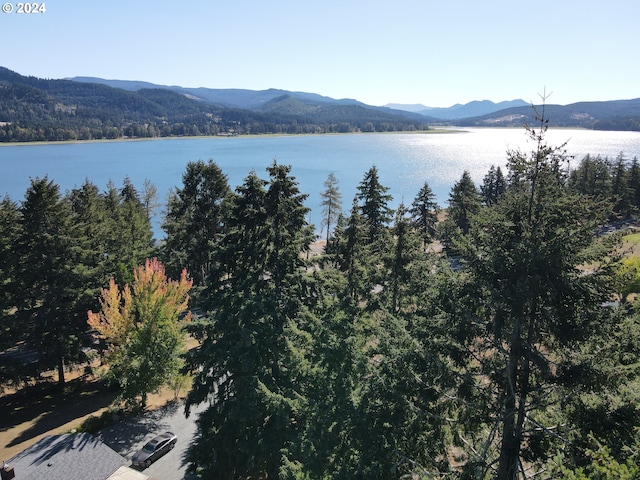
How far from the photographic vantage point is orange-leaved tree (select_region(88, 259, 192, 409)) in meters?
21.7

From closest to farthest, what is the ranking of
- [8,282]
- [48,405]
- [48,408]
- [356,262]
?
1. [356,262]
2. [48,408]
3. [8,282]
4. [48,405]

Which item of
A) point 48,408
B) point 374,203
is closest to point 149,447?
point 48,408

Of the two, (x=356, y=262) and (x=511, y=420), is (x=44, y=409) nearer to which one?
(x=356, y=262)

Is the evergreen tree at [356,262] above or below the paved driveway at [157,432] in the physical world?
above

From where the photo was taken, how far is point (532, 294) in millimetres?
8586

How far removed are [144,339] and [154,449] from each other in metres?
5.42

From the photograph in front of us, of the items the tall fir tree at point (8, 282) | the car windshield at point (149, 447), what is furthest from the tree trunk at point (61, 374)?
the car windshield at point (149, 447)

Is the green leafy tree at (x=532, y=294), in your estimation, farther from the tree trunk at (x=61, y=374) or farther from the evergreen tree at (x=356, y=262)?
the tree trunk at (x=61, y=374)

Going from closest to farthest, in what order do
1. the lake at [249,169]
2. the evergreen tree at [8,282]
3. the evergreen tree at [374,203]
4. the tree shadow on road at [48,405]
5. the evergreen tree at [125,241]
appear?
1. the tree shadow on road at [48,405]
2. the evergreen tree at [8,282]
3. the evergreen tree at [125,241]
4. the evergreen tree at [374,203]
5. the lake at [249,169]

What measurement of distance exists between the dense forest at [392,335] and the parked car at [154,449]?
309 cm

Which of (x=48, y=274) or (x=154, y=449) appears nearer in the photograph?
(x=154, y=449)

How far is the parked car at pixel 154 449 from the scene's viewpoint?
19173 mm

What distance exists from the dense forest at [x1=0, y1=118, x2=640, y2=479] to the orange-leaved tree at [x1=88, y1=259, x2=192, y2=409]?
0.10 metres

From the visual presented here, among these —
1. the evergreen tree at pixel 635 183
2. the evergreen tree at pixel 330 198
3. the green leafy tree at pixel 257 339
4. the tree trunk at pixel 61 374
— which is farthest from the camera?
the evergreen tree at pixel 635 183
